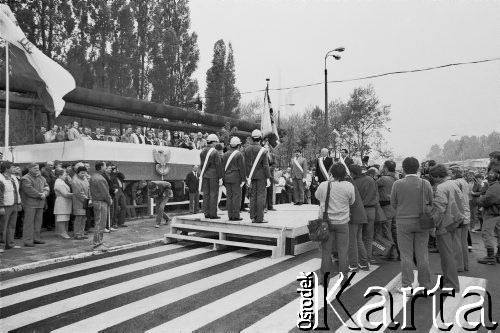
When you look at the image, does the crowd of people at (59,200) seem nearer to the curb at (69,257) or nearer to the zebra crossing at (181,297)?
the curb at (69,257)

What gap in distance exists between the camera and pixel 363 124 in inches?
1293

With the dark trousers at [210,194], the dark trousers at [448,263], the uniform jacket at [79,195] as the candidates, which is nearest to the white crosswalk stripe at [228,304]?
the dark trousers at [448,263]

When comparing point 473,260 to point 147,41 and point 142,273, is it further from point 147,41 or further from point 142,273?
point 147,41

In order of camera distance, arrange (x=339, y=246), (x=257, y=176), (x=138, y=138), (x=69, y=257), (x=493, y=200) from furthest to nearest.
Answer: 1. (x=138, y=138)
2. (x=257, y=176)
3. (x=69, y=257)
4. (x=493, y=200)
5. (x=339, y=246)

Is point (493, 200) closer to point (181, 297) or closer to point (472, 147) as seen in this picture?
point (181, 297)

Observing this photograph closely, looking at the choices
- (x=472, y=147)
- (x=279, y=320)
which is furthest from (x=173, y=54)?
(x=472, y=147)

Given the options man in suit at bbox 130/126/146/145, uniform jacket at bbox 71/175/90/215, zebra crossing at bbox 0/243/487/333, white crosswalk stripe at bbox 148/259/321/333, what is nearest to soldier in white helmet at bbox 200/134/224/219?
zebra crossing at bbox 0/243/487/333

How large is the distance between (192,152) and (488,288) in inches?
519

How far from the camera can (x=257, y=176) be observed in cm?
946

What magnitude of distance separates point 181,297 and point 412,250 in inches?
135

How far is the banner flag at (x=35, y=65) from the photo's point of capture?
10469mm

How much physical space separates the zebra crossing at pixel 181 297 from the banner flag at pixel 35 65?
17.5 ft

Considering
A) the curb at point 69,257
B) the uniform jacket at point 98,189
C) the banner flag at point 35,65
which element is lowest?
the curb at point 69,257

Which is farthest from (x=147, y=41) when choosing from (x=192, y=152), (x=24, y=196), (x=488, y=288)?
(x=488, y=288)
